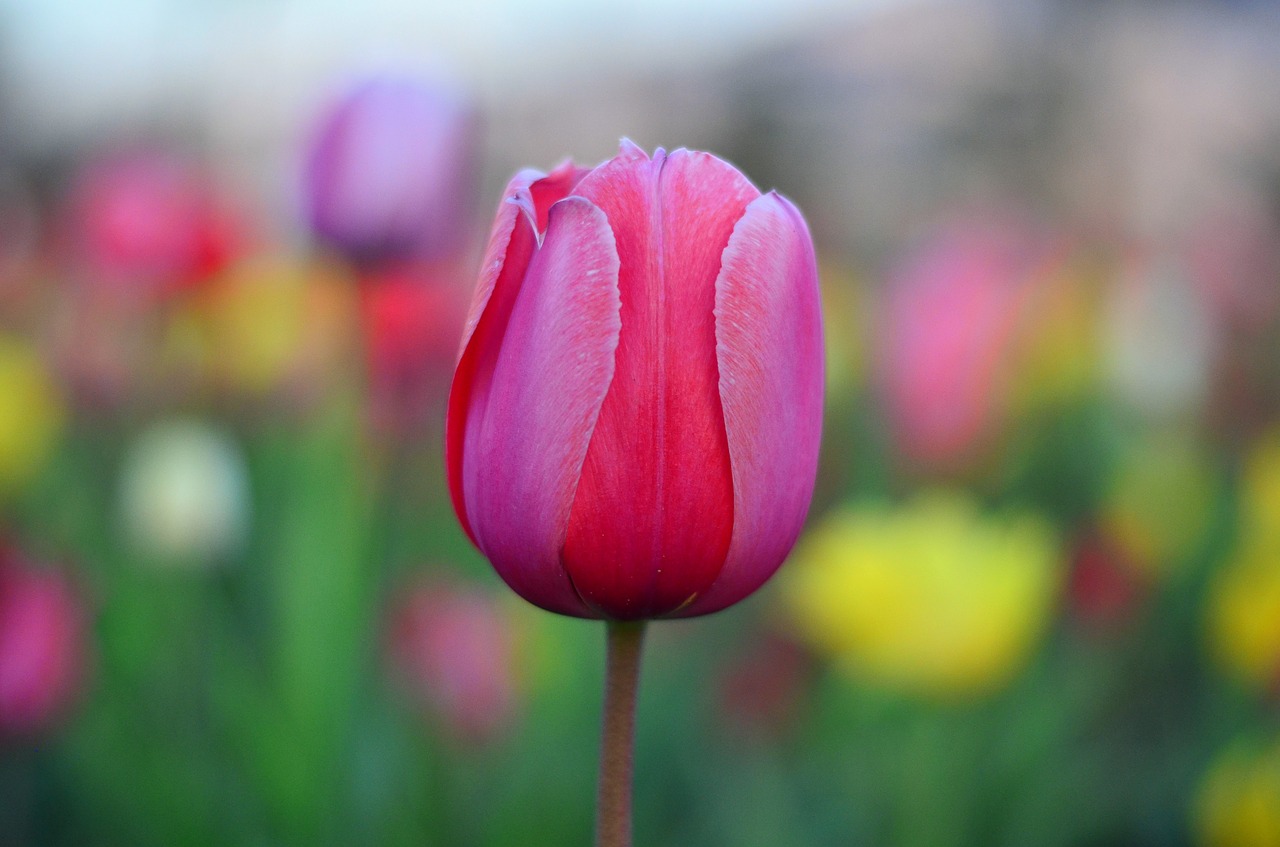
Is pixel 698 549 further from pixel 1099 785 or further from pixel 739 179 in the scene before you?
pixel 1099 785

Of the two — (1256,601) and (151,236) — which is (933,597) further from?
(151,236)

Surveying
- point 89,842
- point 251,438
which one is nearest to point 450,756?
point 89,842

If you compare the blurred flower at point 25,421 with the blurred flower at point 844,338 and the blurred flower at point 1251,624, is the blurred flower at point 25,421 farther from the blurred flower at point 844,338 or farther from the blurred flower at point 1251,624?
the blurred flower at point 1251,624

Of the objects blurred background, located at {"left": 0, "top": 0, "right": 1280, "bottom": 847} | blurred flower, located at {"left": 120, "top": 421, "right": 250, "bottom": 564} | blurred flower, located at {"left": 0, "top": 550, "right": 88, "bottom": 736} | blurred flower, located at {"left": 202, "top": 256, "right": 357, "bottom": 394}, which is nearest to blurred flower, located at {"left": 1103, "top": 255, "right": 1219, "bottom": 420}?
blurred background, located at {"left": 0, "top": 0, "right": 1280, "bottom": 847}

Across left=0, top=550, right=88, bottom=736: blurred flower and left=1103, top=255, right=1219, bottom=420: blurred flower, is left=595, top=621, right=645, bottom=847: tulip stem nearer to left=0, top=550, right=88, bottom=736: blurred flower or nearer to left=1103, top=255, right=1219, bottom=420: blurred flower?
left=0, top=550, right=88, bottom=736: blurred flower

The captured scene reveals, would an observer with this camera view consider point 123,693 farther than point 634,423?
Yes
